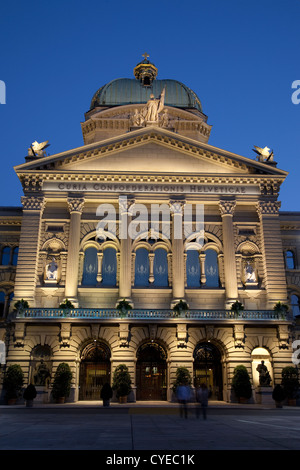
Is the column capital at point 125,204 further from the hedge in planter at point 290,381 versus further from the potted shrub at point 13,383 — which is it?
the hedge in planter at point 290,381

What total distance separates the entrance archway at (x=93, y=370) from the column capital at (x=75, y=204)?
11.4 m

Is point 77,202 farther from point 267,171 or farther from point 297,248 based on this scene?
point 297,248

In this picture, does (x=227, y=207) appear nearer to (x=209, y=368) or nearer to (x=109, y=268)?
(x=109, y=268)

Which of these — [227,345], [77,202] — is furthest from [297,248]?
[77,202]

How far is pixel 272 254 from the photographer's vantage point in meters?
38.7

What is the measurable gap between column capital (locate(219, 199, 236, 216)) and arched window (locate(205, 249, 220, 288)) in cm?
361

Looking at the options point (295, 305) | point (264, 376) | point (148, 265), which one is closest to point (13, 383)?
point (148, 265)

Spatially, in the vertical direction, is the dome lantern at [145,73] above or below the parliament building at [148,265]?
above

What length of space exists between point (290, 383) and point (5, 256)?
26.9 meters

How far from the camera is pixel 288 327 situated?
35.6 meters

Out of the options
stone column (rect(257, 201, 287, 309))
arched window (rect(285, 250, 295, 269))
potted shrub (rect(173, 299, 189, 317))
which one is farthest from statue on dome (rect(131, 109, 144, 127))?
arched window (rect(285, 250, 295, 269))

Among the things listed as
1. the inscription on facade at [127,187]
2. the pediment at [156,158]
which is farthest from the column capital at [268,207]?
the inscription on facade at [127,187]

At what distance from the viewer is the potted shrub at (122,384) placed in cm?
3173
